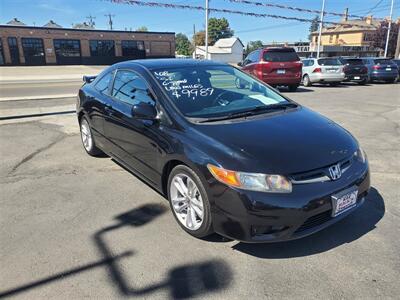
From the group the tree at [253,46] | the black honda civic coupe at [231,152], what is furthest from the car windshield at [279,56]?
the tree at [253,46]

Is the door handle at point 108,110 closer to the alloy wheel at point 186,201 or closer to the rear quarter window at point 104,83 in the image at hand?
the rear quarter window at point 104,83

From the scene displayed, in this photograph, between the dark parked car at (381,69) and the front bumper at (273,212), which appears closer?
the front bumper at (273,212)

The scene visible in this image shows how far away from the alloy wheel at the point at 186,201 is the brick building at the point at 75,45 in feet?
161

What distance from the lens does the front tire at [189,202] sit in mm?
2953

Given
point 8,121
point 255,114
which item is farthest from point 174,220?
point 8,121

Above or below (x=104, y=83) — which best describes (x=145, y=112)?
below

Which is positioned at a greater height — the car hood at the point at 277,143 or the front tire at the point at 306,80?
the car hood at the point at 277,143

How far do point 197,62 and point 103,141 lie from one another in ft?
5.84

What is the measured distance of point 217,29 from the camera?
116m

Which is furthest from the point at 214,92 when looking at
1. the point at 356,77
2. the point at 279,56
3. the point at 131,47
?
the point at 131,47

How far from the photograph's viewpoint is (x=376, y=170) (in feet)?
16.2

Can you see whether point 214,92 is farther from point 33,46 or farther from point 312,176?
point 33,46

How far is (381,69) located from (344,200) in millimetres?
19624

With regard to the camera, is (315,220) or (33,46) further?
(33,46)
